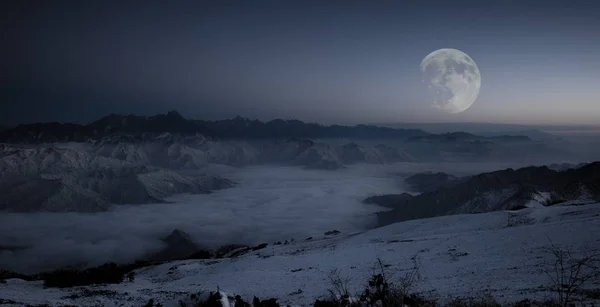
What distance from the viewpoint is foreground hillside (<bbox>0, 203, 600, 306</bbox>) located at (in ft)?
56.1

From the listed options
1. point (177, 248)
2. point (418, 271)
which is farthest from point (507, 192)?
point (177, 248)

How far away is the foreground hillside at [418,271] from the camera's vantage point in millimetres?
17109

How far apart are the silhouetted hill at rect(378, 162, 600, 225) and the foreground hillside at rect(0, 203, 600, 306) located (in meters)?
84.9

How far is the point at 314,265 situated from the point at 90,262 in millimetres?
149670

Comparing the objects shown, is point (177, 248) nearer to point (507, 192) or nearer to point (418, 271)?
point (507, 192)

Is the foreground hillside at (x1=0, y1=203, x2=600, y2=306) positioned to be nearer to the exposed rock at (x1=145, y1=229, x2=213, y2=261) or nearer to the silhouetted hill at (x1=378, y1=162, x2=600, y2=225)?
the silhouetted hill at (x1=378, y1=162, x2=600, y2=225)

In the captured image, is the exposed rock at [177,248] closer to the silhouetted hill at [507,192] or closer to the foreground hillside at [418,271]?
the silhouetted hill at [507,192]

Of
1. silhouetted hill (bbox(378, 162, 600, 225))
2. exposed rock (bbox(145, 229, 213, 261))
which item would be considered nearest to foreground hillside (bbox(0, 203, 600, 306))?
silhouetted hill (bbox(378, 162, 600, 225))

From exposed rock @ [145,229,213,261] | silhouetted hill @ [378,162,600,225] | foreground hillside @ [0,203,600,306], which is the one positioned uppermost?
foreground hillside @ [0,203,600,306]

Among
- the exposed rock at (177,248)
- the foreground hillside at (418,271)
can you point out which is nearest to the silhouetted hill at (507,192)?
the foreground hillside at (418,271)

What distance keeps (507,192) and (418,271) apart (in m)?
121

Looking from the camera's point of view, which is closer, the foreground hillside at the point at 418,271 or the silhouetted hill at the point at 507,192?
the foreground hillside at the point at 418,271

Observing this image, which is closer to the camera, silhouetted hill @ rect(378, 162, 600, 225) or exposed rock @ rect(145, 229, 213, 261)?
silhouetted hill @ rect(378, 162, 600, 225)

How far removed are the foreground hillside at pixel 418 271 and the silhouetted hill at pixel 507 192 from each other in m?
84.9
